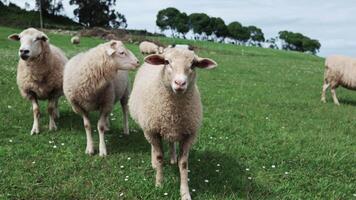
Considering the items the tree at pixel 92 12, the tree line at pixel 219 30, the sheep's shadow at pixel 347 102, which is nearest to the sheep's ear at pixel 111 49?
the sheep's shadow at pixel 347 102

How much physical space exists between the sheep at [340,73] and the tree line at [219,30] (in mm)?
88017

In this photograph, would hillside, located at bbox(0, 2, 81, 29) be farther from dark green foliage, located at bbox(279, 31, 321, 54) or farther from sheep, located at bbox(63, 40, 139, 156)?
dark green foliage, located at bbox(279, 31, 321, 54)

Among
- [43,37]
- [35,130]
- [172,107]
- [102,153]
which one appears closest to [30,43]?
[43,37]

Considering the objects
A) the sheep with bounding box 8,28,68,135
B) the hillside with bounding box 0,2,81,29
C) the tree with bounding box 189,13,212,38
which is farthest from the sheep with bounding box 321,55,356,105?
the tree with bounding box 189,13,212,38

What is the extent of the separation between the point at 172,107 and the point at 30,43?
366 cm

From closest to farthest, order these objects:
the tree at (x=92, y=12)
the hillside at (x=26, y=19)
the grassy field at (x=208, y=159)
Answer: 1. the grassy field at (x=208, y=159)
2. the hillside at (x=26, y=19)
3. the tree at (x=92, y=12)

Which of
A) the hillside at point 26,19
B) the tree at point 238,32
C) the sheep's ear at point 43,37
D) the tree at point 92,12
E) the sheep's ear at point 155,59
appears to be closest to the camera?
the sheep's ear at point 155,59

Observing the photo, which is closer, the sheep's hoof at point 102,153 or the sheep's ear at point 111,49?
the sheep's hoof at point 102,153

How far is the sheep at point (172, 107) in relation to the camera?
538 centimetres

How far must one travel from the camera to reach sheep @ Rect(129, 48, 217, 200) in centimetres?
538

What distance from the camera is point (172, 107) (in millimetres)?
5770

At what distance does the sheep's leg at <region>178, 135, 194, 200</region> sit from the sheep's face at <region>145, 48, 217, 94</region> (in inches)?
33.4

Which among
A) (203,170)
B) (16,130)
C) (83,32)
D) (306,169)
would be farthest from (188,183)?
(83,32)

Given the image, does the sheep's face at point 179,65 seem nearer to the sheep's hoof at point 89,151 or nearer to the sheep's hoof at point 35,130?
the sheep's hoof at point 89,151
